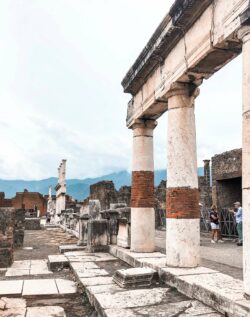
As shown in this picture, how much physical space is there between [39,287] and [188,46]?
4.54 meters

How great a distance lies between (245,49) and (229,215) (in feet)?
33.0

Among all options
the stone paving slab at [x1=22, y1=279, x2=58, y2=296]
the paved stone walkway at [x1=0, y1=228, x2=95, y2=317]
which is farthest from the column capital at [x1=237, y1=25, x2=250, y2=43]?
the stone paving slab at [x1=22, y1=279, x2=58, y2=296]

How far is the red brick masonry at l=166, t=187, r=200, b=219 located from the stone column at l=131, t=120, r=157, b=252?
2.22 m

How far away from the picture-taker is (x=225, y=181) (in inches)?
663

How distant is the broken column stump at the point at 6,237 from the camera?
7941 mm

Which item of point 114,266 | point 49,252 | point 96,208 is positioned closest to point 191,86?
point 114,266

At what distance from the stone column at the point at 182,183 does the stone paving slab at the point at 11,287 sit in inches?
96.4

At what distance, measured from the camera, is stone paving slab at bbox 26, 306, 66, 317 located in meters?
4.55

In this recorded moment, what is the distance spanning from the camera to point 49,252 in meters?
10.7

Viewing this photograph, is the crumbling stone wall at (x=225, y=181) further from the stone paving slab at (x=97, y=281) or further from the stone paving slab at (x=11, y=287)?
the stone paving slab at (x=11, y=287)

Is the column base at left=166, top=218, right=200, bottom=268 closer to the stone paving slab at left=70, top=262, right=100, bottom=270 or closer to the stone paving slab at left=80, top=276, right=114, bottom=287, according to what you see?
the stone paving slab at left=80, top=276, right=114, bottom=287

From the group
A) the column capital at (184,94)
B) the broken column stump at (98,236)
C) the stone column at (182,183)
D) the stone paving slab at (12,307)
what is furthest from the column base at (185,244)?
the broken column stump at (98,236)

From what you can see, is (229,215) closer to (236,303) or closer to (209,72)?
(209,72)

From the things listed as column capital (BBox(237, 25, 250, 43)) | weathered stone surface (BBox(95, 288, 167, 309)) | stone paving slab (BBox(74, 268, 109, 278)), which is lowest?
stone paving slab (BBox(74, 268, 109, 278))
